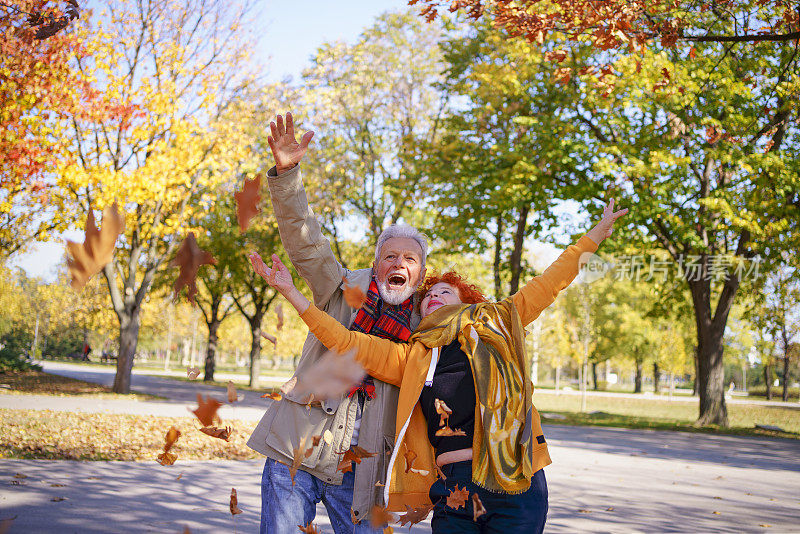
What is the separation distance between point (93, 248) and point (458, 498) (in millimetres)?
1673

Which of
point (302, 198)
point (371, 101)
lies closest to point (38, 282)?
point (371, 101)

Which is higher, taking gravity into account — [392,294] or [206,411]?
[392,294]

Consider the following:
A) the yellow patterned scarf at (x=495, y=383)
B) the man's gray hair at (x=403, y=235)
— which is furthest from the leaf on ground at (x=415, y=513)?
the man's gray hair at (x=403, y=235)

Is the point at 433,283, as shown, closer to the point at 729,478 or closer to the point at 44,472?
the point at 44,472

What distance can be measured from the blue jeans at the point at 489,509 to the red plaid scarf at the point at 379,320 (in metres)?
0.48

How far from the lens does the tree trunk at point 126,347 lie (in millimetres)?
17078

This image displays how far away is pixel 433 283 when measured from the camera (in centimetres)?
307

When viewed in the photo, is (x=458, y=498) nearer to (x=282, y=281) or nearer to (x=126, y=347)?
(x=282, y=281)

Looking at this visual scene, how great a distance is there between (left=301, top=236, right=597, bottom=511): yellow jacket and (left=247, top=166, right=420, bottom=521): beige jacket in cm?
11

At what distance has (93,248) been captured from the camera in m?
2.54

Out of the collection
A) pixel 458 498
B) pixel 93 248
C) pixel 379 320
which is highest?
pixel 93 248

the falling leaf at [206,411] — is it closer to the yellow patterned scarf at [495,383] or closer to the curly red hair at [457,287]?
the yellow patterned scarf at [495,383]

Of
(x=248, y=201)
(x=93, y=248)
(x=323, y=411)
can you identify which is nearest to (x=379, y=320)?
(x=323, y=411)

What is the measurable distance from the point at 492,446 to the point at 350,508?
711 millimetres
